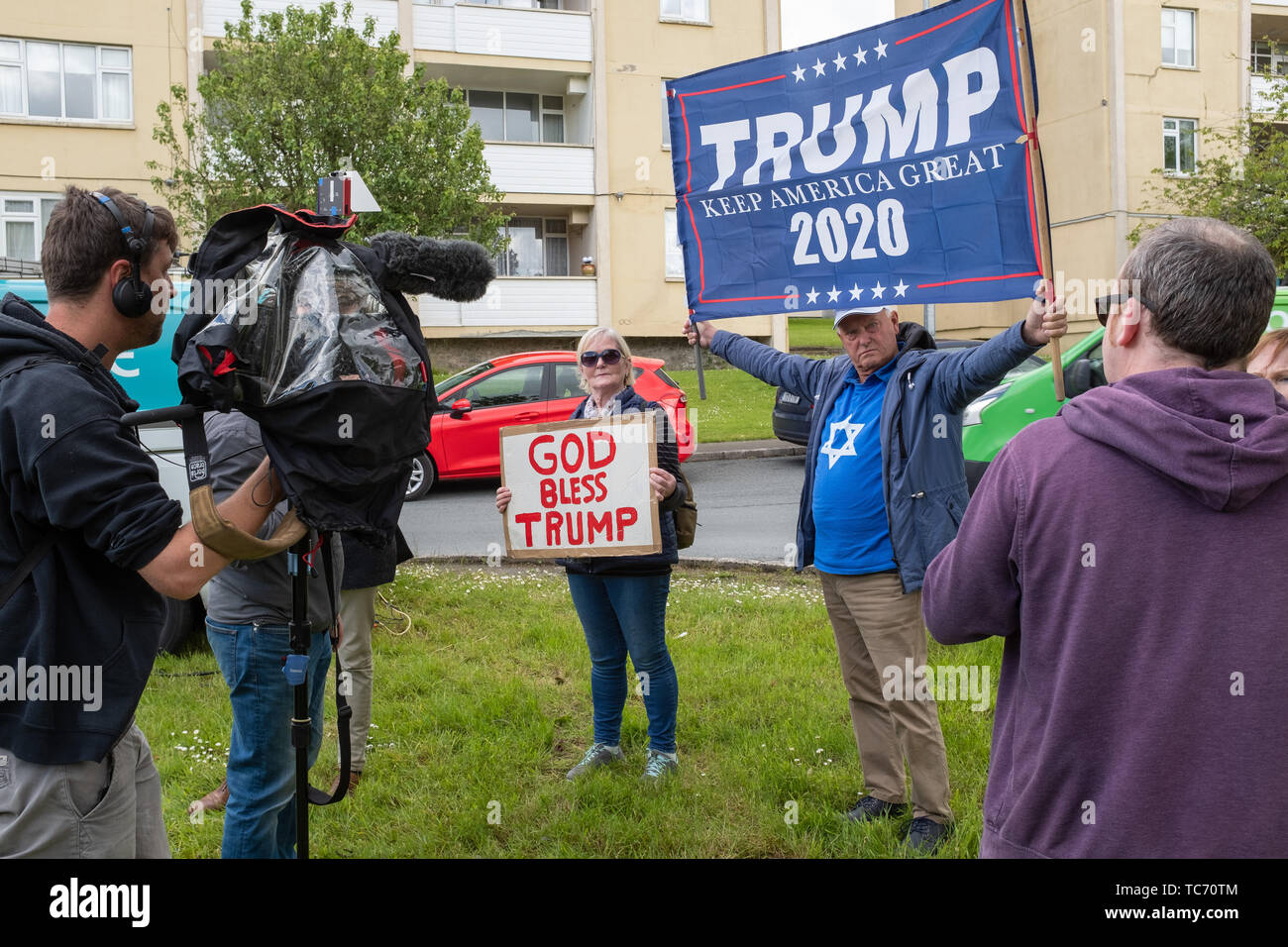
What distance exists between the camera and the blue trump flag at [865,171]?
421 cm

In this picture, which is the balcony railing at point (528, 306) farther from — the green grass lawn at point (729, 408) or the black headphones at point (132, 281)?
the black headphones at point (132, 281)

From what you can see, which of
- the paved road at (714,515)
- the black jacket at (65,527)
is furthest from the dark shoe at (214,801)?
the paved road at (714,515)

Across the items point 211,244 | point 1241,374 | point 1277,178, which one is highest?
point 1277,178

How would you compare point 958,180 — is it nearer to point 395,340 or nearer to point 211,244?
point 395,340

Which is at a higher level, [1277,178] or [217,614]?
[1277,178]

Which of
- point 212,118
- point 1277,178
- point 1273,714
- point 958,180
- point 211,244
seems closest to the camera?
point 1273,714

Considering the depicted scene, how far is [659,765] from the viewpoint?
4.79 metres

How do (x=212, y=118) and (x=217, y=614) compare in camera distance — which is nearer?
(x=217, y=614)

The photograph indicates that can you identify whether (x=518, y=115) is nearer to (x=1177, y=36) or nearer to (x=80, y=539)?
(x=1177, y=36)

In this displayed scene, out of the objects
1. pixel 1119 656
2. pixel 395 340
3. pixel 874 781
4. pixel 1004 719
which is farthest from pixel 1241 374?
pixel 874 781

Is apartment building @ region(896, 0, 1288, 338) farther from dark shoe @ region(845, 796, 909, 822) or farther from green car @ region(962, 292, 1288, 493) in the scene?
dark shoe @ region(845, 796, 909, 822)

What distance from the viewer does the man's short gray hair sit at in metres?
1.98

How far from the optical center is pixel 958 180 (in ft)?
14.1

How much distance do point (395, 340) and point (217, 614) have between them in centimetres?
127
